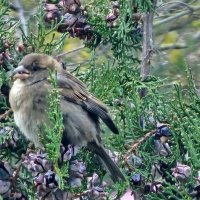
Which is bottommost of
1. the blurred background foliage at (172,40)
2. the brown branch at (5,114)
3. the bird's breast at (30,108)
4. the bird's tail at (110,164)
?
the blurred background foliage at (172,40)

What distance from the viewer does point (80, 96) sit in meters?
3.32

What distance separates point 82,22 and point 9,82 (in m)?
0.40

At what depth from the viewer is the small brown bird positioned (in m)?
3.07

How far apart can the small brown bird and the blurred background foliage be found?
2.11 meters

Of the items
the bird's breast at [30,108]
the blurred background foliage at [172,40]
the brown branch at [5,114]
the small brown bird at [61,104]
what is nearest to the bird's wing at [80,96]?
the small brown bird at [61,104]

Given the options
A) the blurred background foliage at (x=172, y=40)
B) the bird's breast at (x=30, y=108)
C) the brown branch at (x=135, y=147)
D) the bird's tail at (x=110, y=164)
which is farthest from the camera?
the blurred background foliage at (x=172, y=40)

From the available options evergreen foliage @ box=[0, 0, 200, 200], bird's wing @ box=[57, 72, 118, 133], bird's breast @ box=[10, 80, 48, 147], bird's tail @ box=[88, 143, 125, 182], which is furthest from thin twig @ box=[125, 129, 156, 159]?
bird's breast @ box=[10, 80, 48, 147]

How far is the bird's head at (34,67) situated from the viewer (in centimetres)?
309

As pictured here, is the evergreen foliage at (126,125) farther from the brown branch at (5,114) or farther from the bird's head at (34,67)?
the bird's head at (34,67)

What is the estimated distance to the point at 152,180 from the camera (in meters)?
2.52

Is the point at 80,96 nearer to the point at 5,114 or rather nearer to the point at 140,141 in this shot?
the point at 5,114

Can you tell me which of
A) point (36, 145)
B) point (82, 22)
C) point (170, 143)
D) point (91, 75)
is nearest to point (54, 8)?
point (82, 22)

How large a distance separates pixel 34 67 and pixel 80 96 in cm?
28

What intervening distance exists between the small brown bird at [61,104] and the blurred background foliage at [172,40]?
2107 mm
